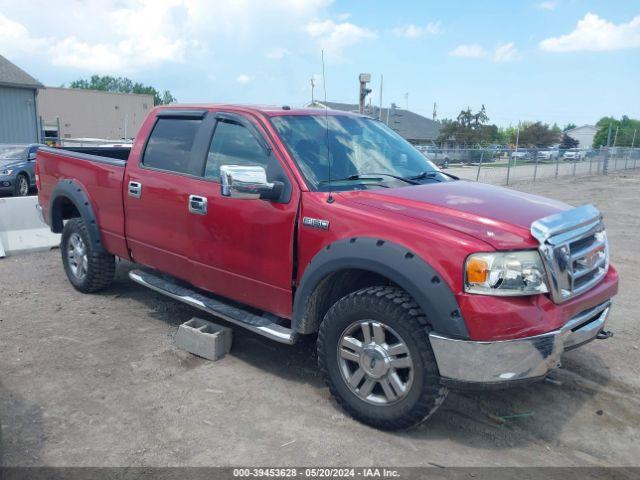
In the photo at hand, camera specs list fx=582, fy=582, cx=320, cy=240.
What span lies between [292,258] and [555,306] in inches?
65.9

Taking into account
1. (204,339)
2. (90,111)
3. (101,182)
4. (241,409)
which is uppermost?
(90,111)

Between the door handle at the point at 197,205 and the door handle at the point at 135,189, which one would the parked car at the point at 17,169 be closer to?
the door handle at the point at 135,189

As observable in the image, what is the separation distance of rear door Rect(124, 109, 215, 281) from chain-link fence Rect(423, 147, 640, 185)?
38.2ft

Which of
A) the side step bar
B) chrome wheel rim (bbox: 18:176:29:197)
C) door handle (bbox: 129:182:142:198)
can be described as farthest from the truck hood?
chrome wheel rim (bbox: 18:176:29:197)

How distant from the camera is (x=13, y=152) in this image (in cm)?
1644

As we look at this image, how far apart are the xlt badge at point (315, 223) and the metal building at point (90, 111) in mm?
46040

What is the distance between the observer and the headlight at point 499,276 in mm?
3096

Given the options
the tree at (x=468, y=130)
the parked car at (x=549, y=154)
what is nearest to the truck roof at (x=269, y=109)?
the parked car at (x=549, y=154)

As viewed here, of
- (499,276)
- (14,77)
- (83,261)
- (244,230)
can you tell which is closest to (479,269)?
(499,276)

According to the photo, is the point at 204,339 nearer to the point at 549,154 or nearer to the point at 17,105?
the point at 549,154

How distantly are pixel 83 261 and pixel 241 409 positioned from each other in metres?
3.15

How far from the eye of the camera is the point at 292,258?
3.94m

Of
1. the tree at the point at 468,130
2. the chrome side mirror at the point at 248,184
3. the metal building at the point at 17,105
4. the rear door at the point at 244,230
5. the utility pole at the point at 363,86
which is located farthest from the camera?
the tree at the point at 468,130

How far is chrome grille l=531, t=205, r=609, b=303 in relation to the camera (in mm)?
3203
